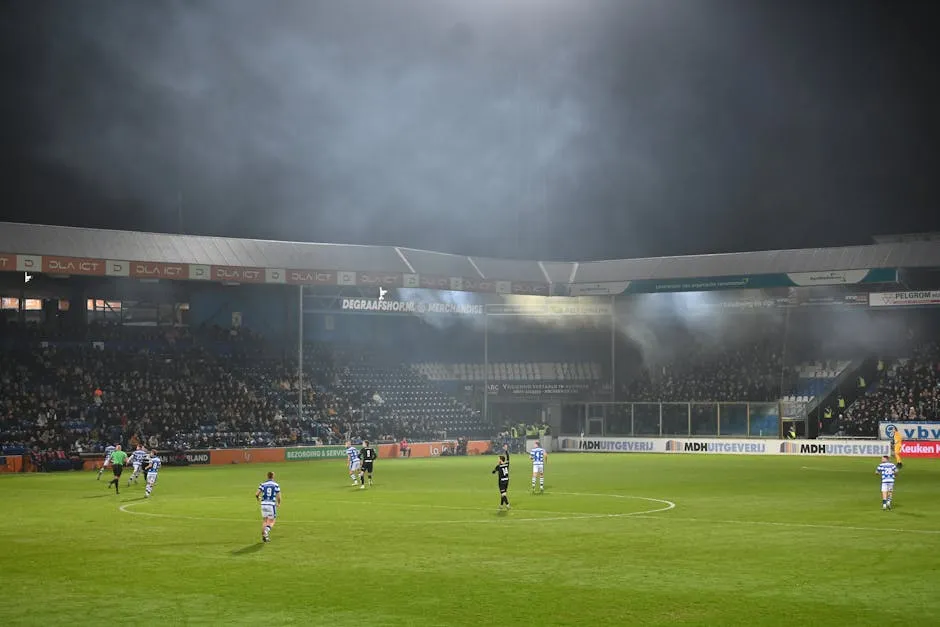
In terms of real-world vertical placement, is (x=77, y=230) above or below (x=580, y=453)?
above

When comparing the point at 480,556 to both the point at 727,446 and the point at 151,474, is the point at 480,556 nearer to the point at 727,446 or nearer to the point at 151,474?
the point at 151,474

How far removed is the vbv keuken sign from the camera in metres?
66.8

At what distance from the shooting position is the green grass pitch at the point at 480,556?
1775 cm

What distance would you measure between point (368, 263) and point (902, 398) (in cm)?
A: 3818

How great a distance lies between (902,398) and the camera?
72188 millimetres

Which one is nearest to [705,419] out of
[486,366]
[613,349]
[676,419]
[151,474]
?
[676,419]

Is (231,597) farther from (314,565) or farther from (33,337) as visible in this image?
(33,337)

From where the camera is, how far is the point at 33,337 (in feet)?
231

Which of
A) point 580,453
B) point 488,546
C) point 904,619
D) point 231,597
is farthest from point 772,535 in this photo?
point 580,453

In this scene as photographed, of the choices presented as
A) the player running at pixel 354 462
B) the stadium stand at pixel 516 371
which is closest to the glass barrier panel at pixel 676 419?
the stadium stand at pixel 516 371

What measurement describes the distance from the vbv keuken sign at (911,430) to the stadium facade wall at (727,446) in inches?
48.8

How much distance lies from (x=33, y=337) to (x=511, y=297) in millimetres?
37042

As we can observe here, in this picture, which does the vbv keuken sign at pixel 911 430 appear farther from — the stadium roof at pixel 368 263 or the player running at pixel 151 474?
the player running at pixel 151 474

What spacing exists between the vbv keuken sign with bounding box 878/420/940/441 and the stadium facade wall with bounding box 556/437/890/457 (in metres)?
1.24
